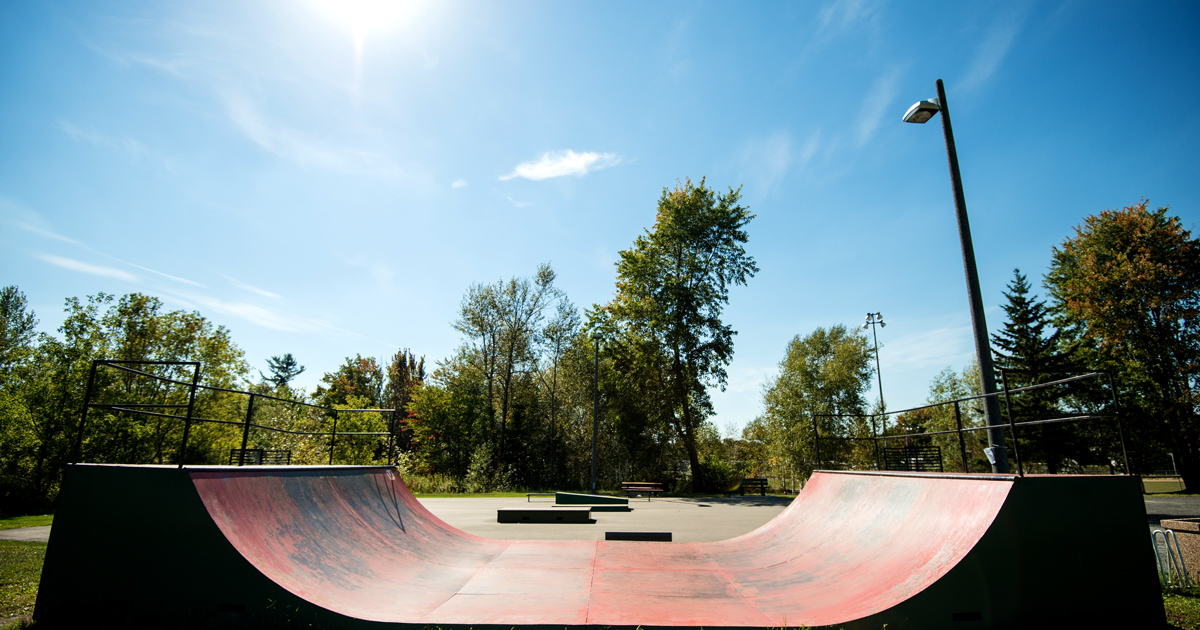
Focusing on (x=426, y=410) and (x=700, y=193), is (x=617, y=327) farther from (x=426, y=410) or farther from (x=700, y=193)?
(x=426, y=410)

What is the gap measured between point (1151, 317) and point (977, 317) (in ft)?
94.3

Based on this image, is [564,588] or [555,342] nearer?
[564,588]

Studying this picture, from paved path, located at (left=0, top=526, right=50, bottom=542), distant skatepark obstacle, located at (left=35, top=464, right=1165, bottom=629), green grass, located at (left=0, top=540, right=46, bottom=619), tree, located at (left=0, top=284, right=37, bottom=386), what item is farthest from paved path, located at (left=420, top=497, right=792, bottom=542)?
tree, located at (left=0, top=284, right=37, bottom=386)

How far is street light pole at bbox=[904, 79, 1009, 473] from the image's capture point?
18.5 feet

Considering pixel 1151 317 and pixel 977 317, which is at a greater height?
pixel 1151 317

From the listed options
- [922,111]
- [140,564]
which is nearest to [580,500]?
[140,564]

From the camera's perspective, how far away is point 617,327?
28.6m

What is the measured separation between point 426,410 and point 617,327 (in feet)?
42.9

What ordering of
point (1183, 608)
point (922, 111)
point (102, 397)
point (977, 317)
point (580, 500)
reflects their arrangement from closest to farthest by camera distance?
point (1183, 608) → point (977, 317) → point (922, 111) → point (580, 500) → point (102, 397)

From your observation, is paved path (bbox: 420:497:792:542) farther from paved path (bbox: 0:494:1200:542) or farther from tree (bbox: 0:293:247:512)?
tree (bbox: 0:293:247:512)

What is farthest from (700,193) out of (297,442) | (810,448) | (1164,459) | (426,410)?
(1164,459)

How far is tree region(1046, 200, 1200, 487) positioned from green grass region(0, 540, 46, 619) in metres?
34.3

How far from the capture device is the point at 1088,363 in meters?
28.3

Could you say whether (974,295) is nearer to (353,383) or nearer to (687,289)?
(687,289)
